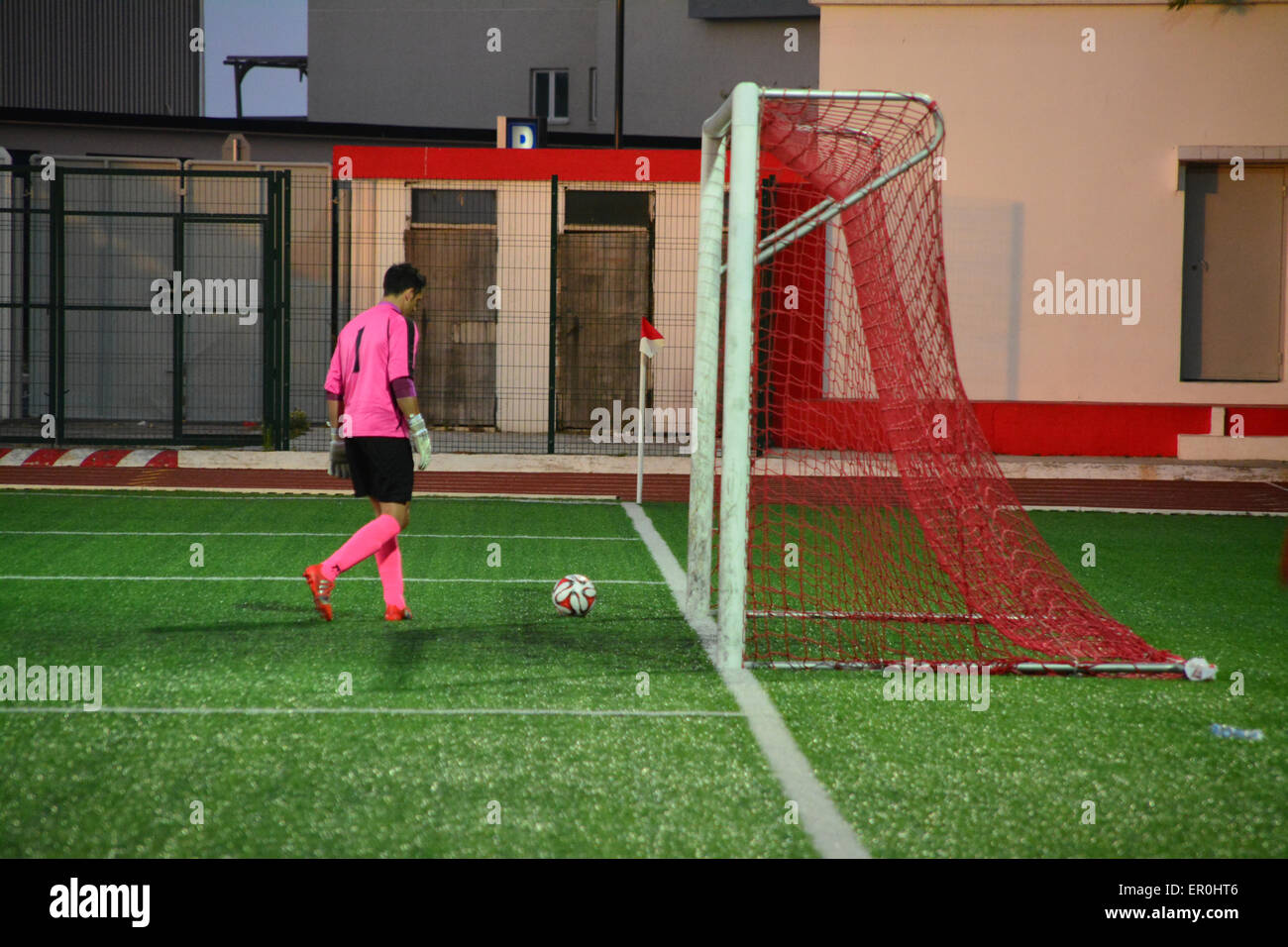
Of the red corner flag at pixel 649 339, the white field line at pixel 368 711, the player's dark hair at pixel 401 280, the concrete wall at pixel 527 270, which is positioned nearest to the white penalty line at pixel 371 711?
the white field line at pixel 368 711

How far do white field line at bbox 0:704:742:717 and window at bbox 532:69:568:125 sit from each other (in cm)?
2563

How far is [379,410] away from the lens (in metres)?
6.72

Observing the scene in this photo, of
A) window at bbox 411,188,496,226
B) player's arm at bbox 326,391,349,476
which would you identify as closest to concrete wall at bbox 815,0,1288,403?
window at bbox 411,188,496,226

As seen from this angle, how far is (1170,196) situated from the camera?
632 inches

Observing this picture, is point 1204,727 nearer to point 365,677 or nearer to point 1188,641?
point 1188,641

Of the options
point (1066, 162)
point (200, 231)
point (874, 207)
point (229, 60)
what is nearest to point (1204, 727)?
point (874, 207)

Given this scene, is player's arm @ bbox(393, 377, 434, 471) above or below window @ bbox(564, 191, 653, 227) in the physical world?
below

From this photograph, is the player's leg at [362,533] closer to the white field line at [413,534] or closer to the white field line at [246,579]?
the white field line at [246,579]

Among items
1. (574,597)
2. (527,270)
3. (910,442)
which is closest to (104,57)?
(527,270)

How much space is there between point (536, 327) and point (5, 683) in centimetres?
1224

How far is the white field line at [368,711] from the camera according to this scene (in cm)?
506

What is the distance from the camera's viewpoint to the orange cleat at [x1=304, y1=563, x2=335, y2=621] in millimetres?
6723

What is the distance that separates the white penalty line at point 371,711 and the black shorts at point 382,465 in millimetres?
1825

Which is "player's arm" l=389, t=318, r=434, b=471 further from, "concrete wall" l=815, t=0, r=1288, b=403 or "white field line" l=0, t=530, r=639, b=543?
"concrete wall" l=815, t=0, r=1288, b=403
